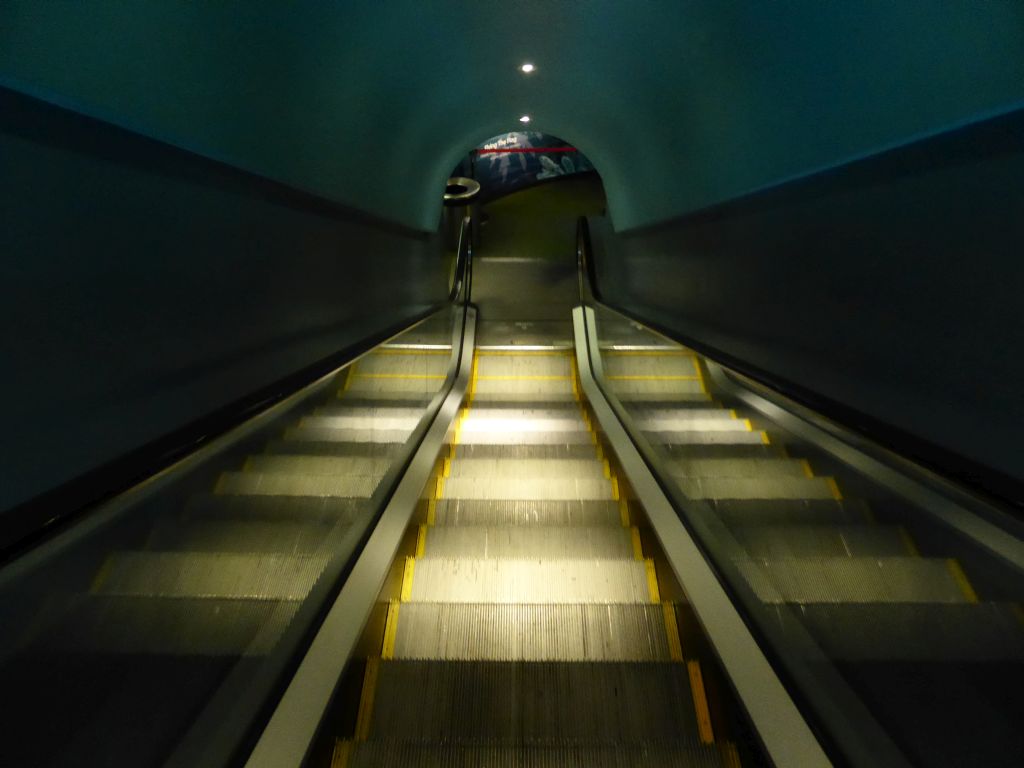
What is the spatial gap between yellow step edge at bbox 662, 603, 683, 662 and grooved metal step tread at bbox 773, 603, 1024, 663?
0.45 meters

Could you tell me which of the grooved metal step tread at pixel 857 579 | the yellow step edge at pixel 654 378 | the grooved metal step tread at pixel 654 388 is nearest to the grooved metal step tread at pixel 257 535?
the grooved metal step tread at pixel 857 579

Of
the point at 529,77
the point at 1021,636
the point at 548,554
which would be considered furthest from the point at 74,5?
the point at 529,77

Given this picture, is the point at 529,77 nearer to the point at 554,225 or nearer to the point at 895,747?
the point at 895,747

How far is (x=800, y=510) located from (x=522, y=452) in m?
1.76

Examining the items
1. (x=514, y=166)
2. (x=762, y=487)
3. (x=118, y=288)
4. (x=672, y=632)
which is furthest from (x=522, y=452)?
(x=514, y=166)

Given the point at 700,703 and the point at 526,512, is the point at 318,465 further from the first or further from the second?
the point at 700,703

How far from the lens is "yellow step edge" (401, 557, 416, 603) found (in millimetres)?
2238

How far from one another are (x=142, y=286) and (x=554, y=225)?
35.3 ft

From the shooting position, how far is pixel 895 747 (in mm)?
1204

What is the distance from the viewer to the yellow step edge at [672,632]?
1880mm

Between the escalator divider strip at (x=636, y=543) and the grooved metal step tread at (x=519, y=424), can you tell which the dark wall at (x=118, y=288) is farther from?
the escalator divider strip at (x=636, y=543)

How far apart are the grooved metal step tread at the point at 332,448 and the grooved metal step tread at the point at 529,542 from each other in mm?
474

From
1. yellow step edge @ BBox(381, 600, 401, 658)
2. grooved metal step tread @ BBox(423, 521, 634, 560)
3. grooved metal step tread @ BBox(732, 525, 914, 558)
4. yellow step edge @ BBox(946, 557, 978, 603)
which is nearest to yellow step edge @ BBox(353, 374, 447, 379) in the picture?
grooved metal step tread @ BBox(423, 521, 634, 560)

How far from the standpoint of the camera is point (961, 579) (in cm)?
181
